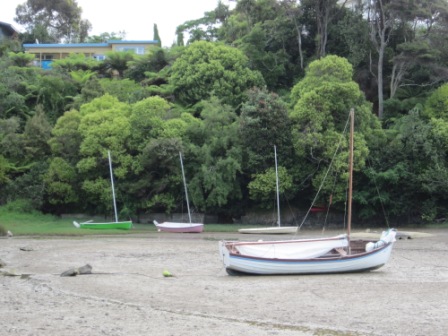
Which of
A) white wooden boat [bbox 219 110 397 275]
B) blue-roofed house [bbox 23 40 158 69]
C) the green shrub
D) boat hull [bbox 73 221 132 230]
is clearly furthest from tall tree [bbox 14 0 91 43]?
white wooden boat [bbox 219 110 397 275]

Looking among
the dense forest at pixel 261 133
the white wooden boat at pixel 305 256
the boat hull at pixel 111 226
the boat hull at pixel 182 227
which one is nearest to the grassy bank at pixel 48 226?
the boat hull at pixel 111 226

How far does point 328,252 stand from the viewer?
23031mm

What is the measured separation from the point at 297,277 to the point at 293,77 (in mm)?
42469

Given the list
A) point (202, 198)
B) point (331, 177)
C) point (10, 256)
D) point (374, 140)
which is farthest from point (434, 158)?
point (10, 256)

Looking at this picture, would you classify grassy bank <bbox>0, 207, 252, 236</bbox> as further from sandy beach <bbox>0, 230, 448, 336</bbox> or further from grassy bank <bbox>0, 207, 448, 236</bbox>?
sandy beach <bbox>0, 230, 448, 336</bbox>

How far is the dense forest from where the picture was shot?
149 feet

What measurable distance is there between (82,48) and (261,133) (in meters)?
43.2

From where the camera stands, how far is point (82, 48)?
80688mm

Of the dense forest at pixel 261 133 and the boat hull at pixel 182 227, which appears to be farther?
the dense forest at pixel 261 133

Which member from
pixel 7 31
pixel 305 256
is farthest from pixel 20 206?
pixel 7 31

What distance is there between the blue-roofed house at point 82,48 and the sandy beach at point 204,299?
183 feet

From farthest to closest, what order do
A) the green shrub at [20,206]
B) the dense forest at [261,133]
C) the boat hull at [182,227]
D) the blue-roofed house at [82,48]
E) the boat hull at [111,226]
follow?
the blue-roofed house at [82,48] → the green shrub at [20,206] → the dense forest at [261,133] → the boat hull at [111,226] → the boat hull at [182,227]

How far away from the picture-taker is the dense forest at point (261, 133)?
45531mm

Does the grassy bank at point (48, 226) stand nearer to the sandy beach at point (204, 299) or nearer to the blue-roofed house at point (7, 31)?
the sandy beach at point (204, 299)
